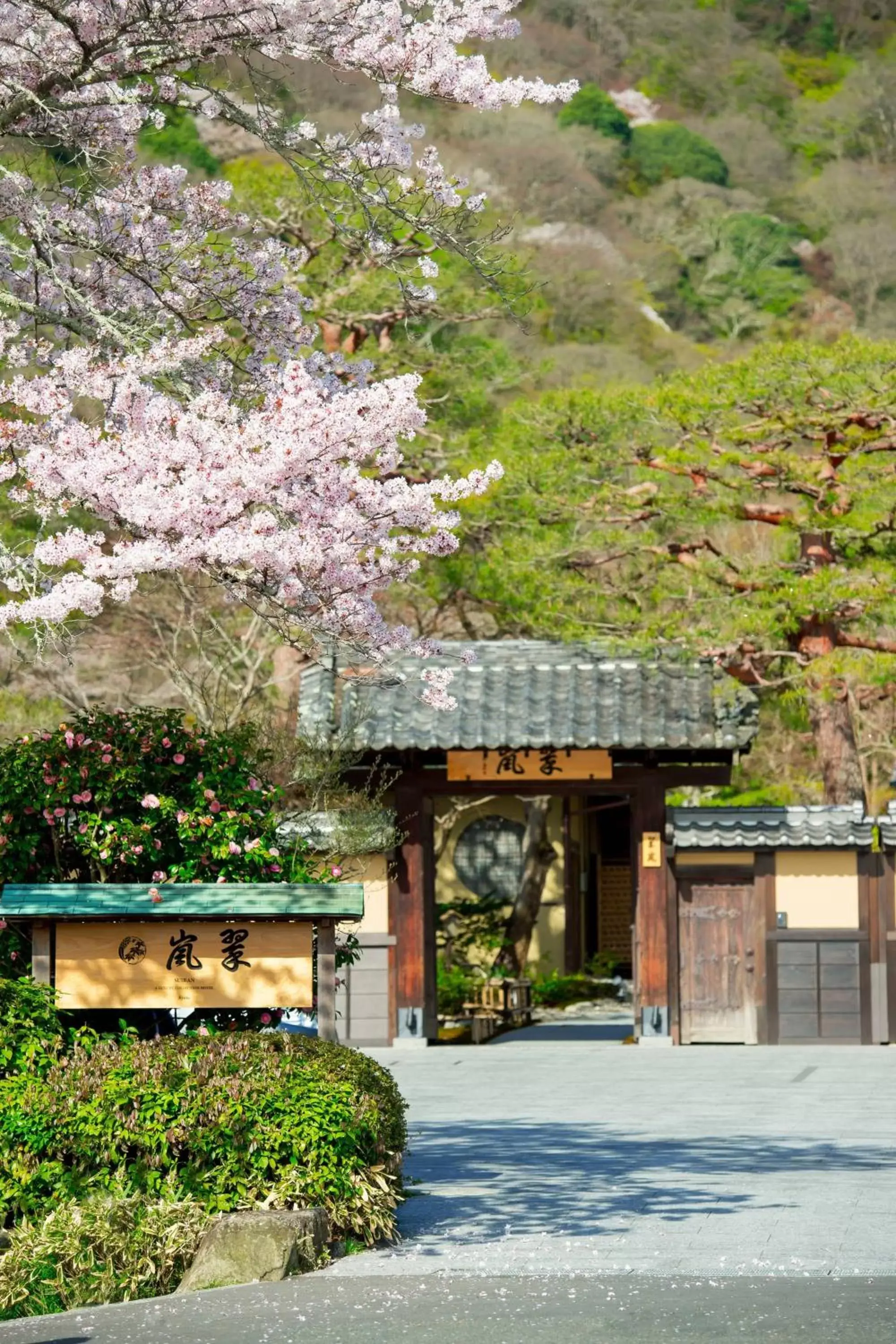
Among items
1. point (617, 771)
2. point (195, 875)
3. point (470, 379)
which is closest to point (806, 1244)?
point (195, 875)

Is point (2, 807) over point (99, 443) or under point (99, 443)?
under

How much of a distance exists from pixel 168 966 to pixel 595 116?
88.9 meters

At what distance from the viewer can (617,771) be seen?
23.4m

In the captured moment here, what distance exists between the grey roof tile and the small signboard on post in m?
12.6

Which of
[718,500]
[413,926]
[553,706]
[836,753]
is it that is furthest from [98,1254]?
[836,753]

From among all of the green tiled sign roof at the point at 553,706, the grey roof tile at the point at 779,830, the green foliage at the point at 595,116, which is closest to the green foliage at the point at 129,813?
the green tiled sign roof at the point at 553,706

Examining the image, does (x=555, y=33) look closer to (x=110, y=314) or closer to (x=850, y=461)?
(x=850, y=461)

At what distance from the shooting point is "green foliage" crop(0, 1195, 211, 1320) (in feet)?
28.1

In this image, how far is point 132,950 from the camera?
1056 cm

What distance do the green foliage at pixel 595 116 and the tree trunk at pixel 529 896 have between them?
68.2 m

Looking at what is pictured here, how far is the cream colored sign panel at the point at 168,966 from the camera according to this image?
415 inches

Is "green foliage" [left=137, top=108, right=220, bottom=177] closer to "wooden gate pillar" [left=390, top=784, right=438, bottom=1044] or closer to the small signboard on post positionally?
"wooden gate pillar" [left=390, top=784, right=438, bottom=1044]

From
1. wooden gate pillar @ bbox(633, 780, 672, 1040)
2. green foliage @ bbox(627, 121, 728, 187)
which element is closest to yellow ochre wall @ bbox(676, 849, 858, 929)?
wooden gate pillar @ bbox(633, 780, 672, 1040)

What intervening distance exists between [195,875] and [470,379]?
18.9 m
